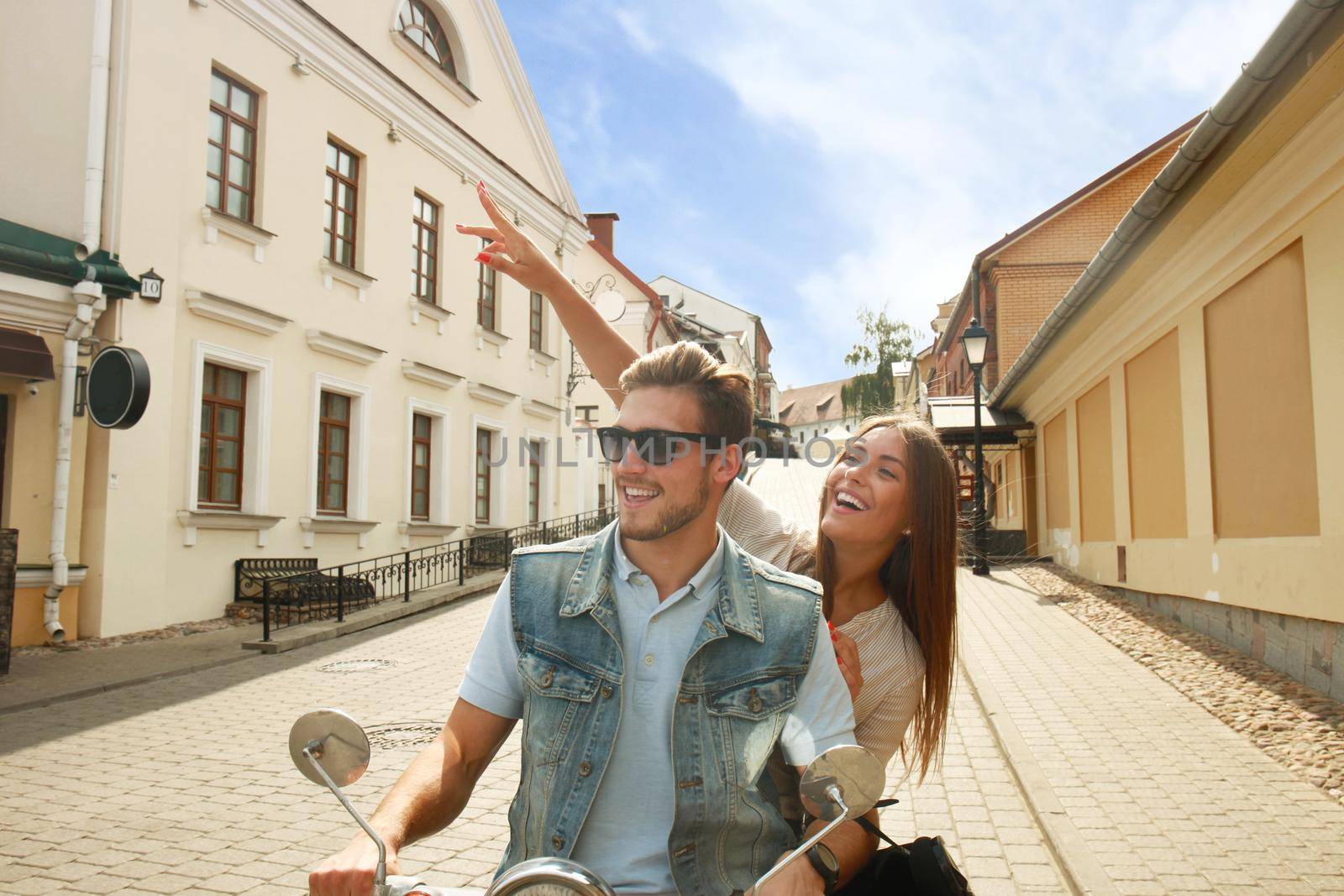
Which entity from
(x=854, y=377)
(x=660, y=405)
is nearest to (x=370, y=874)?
(x=660, y=405)

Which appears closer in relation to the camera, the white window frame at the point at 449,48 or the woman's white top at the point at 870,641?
the woman's white top at the point at 870,641

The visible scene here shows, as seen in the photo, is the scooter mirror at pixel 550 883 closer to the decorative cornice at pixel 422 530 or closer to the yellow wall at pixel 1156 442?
the yellow wall at pixel 1156 442

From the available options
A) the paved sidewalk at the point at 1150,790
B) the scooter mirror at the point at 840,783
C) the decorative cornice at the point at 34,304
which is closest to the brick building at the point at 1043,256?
the paved sidewalk at the point at 1150,790

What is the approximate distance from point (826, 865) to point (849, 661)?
0.57m

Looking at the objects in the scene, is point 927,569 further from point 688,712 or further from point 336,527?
point 336,527

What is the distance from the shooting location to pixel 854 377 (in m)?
54.8

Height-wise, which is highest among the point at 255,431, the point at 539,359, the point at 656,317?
the point at 656,317

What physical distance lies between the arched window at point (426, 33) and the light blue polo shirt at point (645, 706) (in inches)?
733

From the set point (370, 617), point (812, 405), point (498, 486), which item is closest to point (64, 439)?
point (370, 617)

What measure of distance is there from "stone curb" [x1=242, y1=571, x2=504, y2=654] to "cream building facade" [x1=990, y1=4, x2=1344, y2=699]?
383 inches

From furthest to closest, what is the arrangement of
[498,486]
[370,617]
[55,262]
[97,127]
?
[498,486]
[370,617]
[97,127]
[55,262]

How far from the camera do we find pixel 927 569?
2865mm

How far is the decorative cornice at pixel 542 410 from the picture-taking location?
23292 mm

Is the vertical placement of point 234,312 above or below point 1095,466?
above
